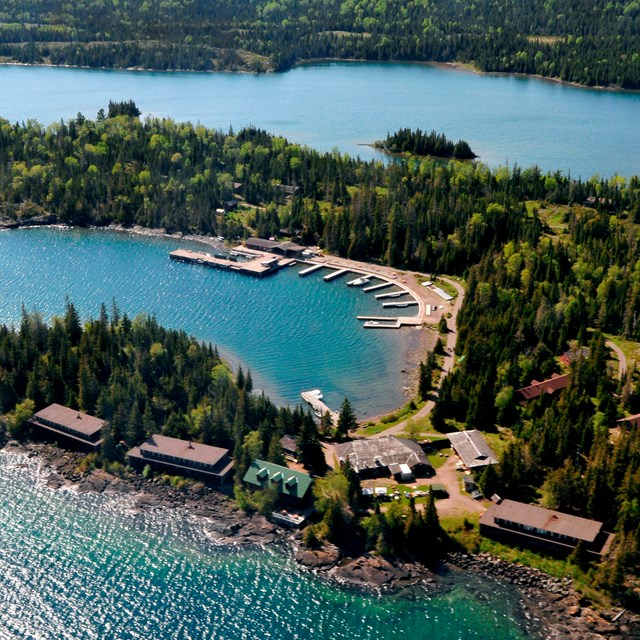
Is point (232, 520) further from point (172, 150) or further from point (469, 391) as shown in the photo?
point (172, 150)

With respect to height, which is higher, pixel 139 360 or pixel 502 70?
pixel 502 70

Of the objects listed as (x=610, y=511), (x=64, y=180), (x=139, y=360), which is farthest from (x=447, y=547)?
(x=64, y=180)

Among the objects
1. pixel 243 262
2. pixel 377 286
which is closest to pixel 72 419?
pixel 377 286

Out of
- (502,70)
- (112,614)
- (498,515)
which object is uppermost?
(502,70)

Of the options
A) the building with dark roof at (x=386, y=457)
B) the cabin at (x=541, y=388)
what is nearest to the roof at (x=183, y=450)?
the building with dark roof at (x=386, y=457)

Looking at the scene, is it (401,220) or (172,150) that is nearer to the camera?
(401,220)

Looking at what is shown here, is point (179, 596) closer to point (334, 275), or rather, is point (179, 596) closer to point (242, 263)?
point (334, 275)
